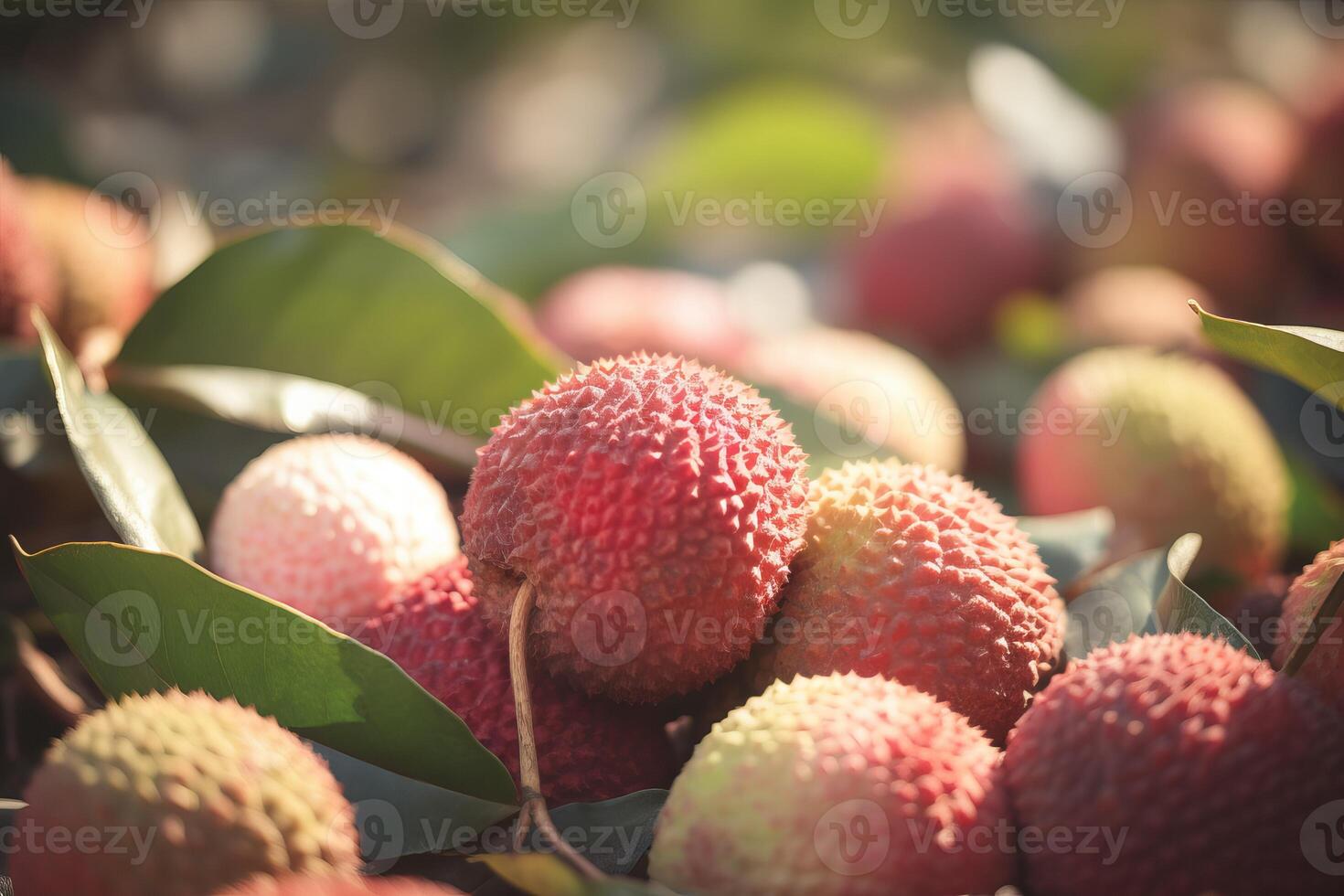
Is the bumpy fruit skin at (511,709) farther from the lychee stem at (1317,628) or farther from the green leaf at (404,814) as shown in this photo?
the lychee stem at (1317,628)

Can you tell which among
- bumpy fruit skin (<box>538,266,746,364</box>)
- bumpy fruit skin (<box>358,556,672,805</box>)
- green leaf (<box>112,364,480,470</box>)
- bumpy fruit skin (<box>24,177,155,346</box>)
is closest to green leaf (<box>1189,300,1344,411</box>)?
bumpy fruit skin (<box>358,556,672,805</box>)

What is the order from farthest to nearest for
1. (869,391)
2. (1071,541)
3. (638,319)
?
(638,319), (869,391), (1071,541)

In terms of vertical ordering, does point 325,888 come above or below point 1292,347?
below

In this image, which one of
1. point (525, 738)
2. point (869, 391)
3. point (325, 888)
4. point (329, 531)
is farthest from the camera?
point (869, 391)

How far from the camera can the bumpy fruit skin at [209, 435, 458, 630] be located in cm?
53

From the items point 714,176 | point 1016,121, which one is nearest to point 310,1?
point 714,176

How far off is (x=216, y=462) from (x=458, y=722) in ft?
1.10

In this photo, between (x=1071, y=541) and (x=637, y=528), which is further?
(x=1071, y=541)

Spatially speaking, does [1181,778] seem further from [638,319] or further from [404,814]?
[638,319]

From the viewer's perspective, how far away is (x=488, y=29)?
88.3 inches

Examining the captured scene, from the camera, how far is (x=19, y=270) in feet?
2.35

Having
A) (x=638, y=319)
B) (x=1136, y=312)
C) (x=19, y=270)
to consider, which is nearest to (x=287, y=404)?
(x=19, y=270)

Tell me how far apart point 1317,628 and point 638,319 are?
0.69 m

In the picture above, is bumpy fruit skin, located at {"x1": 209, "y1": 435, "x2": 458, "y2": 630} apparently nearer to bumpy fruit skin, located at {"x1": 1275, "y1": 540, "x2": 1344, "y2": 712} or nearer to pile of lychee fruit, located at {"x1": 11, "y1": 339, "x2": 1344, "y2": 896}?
pile of lychee fruit, located at {"x1": 11, "y1": 339, "x2": 1344, "y2": 896}
